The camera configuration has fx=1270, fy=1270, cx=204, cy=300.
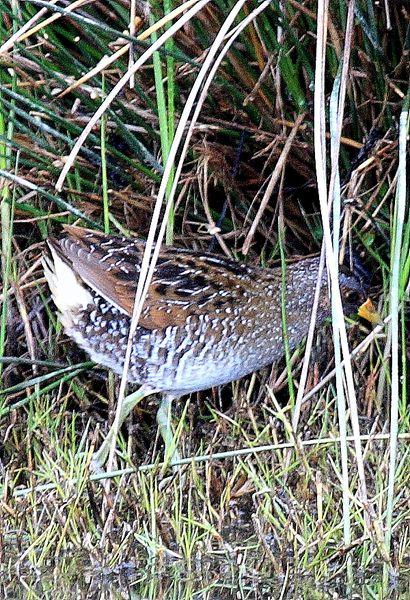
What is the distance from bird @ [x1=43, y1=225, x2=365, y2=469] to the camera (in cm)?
425

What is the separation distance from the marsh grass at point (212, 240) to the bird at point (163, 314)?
12 centimetres

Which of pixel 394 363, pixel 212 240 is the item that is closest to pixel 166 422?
pixel 212 240

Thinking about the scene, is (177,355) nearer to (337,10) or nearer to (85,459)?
(85,459)

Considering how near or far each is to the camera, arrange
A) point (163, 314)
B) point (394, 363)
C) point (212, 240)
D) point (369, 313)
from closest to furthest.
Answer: point (394, 363) → point (163, 314) → point (369, 313) → point (212, 240)

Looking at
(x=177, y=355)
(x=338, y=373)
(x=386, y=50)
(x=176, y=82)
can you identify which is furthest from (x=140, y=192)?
(x=338, y=373)

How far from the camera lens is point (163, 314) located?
4.24 meters

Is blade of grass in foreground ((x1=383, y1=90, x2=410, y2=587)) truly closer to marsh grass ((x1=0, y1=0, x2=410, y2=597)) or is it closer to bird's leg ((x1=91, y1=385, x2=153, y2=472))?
marsh grass ((x1=0, y1=0, x2=410, y2=597))

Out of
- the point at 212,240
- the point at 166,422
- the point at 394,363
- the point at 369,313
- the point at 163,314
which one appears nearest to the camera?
the point at 394,363

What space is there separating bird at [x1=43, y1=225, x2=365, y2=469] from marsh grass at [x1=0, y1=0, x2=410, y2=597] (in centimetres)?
12

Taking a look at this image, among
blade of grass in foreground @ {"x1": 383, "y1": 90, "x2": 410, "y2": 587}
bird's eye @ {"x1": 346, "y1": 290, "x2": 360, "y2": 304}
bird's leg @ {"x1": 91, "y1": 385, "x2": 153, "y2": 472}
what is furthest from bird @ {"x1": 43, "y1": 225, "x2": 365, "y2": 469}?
blade of grass in foreground @ {"x1": 383, "y1": 90, "x2": 410, "y2": 587}

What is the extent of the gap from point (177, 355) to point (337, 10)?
4.16 ft

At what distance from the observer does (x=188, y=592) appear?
11.7 ft

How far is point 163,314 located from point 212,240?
59 centimetres

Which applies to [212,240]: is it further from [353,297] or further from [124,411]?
[124,411]
